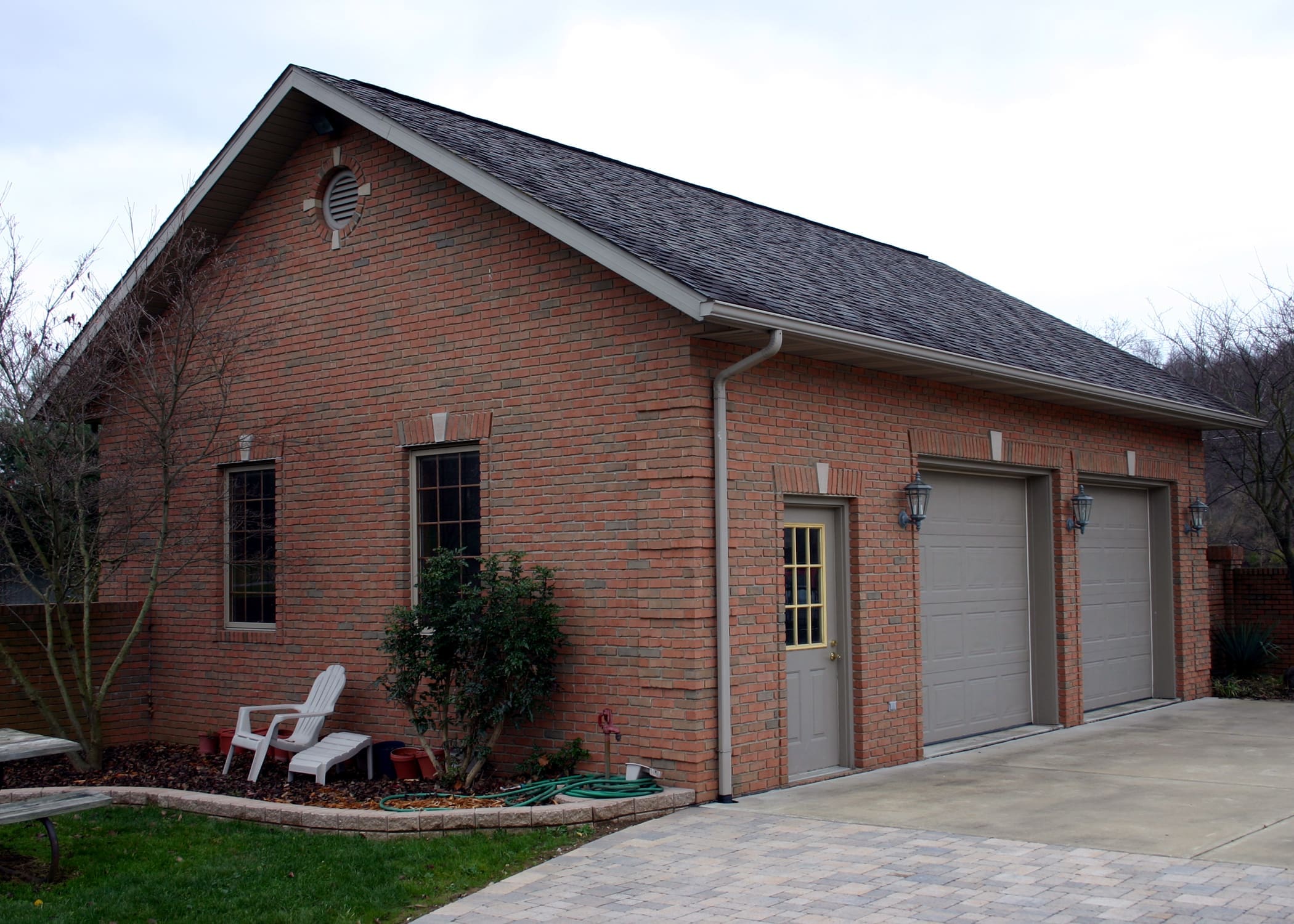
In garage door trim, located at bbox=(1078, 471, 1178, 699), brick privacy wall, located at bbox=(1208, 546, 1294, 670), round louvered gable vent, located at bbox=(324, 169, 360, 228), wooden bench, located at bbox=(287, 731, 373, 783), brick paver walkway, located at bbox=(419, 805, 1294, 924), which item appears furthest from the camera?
brick privacy wall, located at bbox=(1208, 546, 1294, 670)

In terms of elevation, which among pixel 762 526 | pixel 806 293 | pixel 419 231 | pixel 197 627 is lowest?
pixel 197 627

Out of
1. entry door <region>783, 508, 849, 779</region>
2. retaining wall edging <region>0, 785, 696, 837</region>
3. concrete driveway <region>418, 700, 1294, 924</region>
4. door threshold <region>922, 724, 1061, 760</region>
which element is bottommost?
door threshold <region>922, 724, 1061, 760</region>

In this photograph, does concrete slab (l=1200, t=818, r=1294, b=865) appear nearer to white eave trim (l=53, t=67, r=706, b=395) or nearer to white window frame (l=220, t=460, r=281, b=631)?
white eave trim (l=53, t=67, r=706, b=395)

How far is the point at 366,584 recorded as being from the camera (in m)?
11.0

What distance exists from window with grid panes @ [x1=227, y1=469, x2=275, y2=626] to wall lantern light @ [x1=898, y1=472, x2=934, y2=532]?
587 centimetres

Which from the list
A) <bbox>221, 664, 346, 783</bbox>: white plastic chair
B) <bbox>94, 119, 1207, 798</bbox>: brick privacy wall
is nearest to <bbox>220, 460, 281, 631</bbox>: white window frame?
<bbox>94, 119, 1207, 798</bbox>: brick privacy wall

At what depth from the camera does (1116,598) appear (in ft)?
48.2

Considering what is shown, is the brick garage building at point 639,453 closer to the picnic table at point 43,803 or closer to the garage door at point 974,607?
the garage door at point 974,607

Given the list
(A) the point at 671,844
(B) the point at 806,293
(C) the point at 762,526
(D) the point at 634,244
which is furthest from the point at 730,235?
(A) the point at 671,844

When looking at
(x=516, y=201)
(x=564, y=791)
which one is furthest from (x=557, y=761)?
(x=516, y=201)

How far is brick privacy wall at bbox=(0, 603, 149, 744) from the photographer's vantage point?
11852mm

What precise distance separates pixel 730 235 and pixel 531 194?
9.98ft

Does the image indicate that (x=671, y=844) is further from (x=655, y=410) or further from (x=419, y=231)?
(x=419, y=231)

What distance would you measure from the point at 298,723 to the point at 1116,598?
30.5ft
